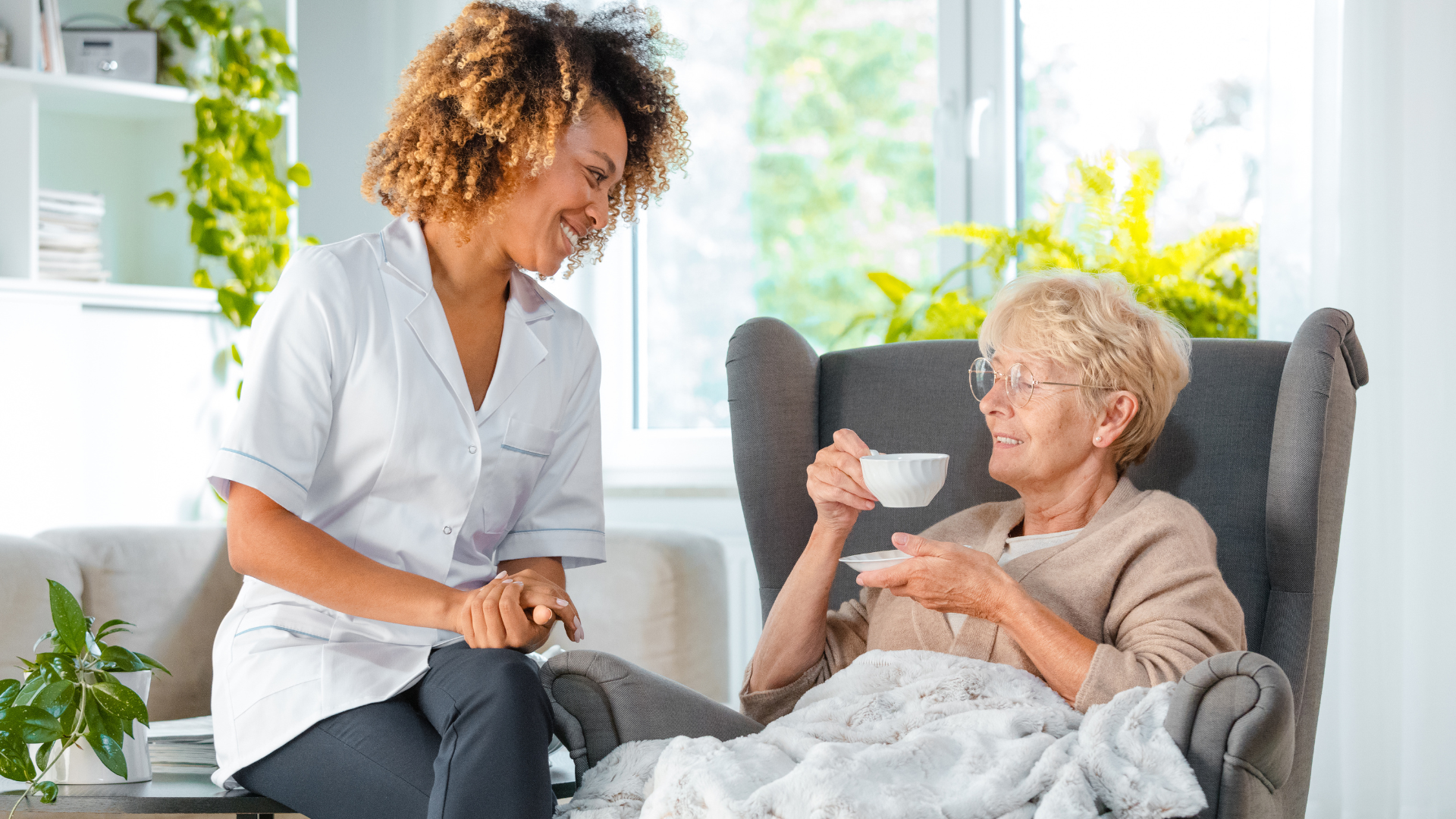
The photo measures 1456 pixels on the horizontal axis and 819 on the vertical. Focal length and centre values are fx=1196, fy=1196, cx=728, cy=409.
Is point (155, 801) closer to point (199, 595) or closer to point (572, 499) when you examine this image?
point (572, 499)

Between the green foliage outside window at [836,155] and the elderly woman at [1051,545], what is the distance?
142cm

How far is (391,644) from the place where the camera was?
1.40 metres

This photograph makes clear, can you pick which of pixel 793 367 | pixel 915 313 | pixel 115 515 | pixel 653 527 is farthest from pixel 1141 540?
pixel 115 515

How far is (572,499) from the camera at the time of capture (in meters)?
1.64

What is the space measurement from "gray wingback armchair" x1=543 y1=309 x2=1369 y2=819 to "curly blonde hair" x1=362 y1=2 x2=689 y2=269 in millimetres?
484

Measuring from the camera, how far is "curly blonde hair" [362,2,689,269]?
58.9 inches

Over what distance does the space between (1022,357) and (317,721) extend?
3.20 feet

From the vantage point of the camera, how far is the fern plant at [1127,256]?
2.59 meters

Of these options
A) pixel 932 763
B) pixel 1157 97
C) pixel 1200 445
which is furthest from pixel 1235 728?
pixel 1157 97

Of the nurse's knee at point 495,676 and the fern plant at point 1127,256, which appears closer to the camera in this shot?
the nurse's knee at point 495,676

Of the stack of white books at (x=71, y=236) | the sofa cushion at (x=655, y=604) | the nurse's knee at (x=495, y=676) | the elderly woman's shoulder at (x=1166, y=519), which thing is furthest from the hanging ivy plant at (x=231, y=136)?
the elderly woman's shoulder at (x=1166, y=519)

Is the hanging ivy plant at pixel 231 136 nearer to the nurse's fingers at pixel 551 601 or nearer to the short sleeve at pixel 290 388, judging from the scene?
the short sleeve at pixel 290 388

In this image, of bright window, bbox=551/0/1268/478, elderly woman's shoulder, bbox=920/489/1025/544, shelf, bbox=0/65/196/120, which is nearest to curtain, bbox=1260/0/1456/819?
bright window, bbox=551/0/1268/478

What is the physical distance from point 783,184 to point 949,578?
197 cm
